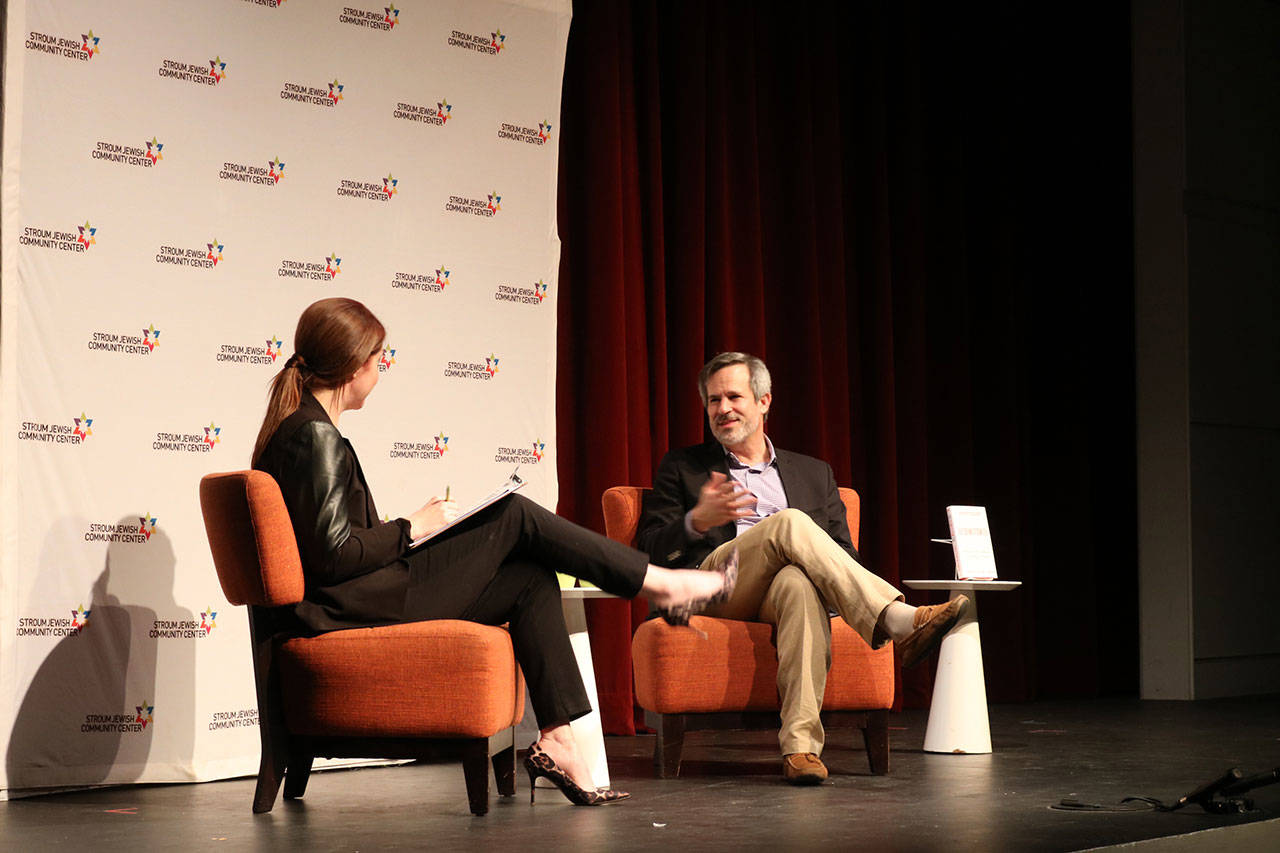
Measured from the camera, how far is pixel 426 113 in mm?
4488

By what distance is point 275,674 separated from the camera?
303 cm

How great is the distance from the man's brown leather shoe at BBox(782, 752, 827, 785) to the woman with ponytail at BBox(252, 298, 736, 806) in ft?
1.75

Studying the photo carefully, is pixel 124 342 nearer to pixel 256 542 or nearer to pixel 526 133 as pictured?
pixel 256 542

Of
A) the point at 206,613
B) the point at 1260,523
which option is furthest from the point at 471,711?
the point at 1260,523

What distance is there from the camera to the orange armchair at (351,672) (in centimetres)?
294

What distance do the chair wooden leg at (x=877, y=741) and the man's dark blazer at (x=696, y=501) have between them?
453 millimetres

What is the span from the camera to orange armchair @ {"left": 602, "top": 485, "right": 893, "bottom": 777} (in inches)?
143

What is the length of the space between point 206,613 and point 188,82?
1.53 m

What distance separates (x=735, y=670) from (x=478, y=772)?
0.89 m

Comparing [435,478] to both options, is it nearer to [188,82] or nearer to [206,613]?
[206,613]

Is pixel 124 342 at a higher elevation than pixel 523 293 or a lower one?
lower

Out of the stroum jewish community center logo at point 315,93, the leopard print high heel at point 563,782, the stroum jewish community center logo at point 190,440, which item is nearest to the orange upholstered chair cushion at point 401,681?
the leopard print high heel at point 563,782

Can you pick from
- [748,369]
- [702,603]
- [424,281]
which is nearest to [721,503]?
[702,603]

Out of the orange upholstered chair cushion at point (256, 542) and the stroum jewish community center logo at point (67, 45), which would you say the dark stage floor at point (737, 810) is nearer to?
the orange upholstered chair cushion at point (256, 542)
